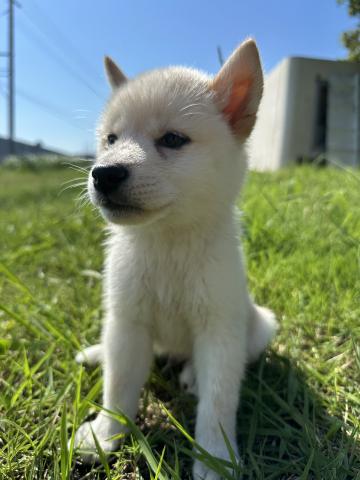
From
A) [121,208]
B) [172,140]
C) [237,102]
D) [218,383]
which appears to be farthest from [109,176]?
[218,383]

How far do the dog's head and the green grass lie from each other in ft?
2.22

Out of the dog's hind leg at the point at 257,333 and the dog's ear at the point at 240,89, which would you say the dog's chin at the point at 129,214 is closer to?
the dog's ear at the point at 240,89

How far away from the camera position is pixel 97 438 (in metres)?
1.49

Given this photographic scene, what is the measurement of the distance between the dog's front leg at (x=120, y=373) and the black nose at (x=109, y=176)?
1.82 ft

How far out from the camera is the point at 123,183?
134cm

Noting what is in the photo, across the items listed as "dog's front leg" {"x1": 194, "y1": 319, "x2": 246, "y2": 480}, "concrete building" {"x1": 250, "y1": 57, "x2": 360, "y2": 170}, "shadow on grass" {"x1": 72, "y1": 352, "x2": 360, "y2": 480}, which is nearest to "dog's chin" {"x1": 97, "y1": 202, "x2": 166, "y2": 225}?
"dog's front leg" {"x1": 194, "y1": 319, "x2": 246, "y2": 480}

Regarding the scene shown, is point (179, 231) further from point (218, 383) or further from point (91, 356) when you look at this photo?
point (91, 356)

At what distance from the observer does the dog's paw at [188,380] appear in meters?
1.72

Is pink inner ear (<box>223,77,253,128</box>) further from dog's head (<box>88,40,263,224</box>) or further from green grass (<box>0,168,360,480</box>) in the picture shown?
green grass (<box>0,168,360,480</box>)

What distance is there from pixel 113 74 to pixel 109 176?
0.82 meters

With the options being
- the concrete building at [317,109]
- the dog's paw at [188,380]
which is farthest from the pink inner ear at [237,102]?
the concrete building at [317,109]

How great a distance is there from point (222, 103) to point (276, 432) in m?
1.26

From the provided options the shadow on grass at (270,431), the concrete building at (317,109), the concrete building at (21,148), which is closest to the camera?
the shadow on grass at (270,431)

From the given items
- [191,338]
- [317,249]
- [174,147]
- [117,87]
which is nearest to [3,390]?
[191,338]
